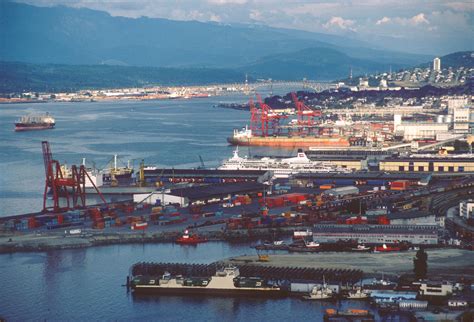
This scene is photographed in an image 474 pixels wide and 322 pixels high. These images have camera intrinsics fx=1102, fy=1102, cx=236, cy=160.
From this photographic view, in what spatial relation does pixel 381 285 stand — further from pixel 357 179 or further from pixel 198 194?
pixel 357 179

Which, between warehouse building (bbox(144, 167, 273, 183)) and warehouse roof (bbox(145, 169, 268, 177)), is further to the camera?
warehouse roof (bbox(145, 169, 268, 177))

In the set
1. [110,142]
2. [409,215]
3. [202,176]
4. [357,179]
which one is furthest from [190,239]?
[110,142]

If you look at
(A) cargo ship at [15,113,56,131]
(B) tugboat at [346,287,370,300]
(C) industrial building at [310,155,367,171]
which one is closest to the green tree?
(B) tugboat at [346,287,370,300]

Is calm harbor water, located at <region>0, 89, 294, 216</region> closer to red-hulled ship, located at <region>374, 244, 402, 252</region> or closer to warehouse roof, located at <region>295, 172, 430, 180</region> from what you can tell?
warehouse roof, located at <region>295, 172, 430, 180</region>

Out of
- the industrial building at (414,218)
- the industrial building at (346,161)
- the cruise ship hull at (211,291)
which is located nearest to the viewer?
the cruise ship hull at (211,291)

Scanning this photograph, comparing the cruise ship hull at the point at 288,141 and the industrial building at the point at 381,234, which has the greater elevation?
the cruise ship hull at the point at 288,141

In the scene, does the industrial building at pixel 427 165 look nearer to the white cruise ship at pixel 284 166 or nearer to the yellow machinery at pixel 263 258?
the white cruise ship at pixel 284 166

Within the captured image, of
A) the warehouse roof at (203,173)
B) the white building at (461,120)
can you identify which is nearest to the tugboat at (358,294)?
the warehouse roof at (203,173)
